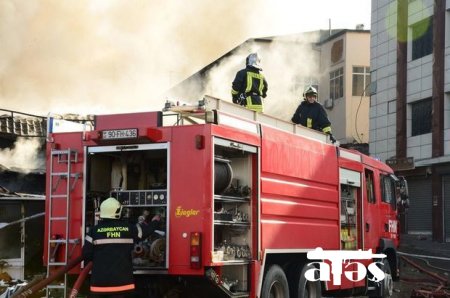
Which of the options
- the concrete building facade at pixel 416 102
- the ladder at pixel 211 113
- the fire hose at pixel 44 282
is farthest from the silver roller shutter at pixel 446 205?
the fire hose at pixel 44 282

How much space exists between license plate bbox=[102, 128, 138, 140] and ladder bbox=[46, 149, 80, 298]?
0.53 metres

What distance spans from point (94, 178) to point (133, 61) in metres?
4.66

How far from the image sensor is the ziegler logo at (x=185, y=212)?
6.47 metres

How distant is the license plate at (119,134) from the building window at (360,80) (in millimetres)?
26588

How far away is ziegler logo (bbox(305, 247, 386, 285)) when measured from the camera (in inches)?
334

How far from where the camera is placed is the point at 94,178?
7.27 m

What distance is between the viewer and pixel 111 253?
19.7 feet

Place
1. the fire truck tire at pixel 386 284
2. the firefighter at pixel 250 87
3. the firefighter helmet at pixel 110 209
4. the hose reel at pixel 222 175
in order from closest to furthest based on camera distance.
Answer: the firefighter helmet at pixel 110 209, the hose reel at pixel 222 175, the firefighter at pixel 250 87, the fire truck tire at pixel 386 284

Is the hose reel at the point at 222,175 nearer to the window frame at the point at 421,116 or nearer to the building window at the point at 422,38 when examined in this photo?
the window frame at the point at 421,116

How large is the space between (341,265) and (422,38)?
1591 centimetres

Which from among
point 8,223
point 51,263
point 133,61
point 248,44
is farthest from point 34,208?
point 248,44

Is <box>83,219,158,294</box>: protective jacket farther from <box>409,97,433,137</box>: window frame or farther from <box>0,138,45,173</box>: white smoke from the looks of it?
<box>409,97,433,137</box>: window frame

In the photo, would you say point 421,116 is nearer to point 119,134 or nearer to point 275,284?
point 275,284

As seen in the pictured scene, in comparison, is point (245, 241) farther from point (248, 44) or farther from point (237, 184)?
point (248, 44)
